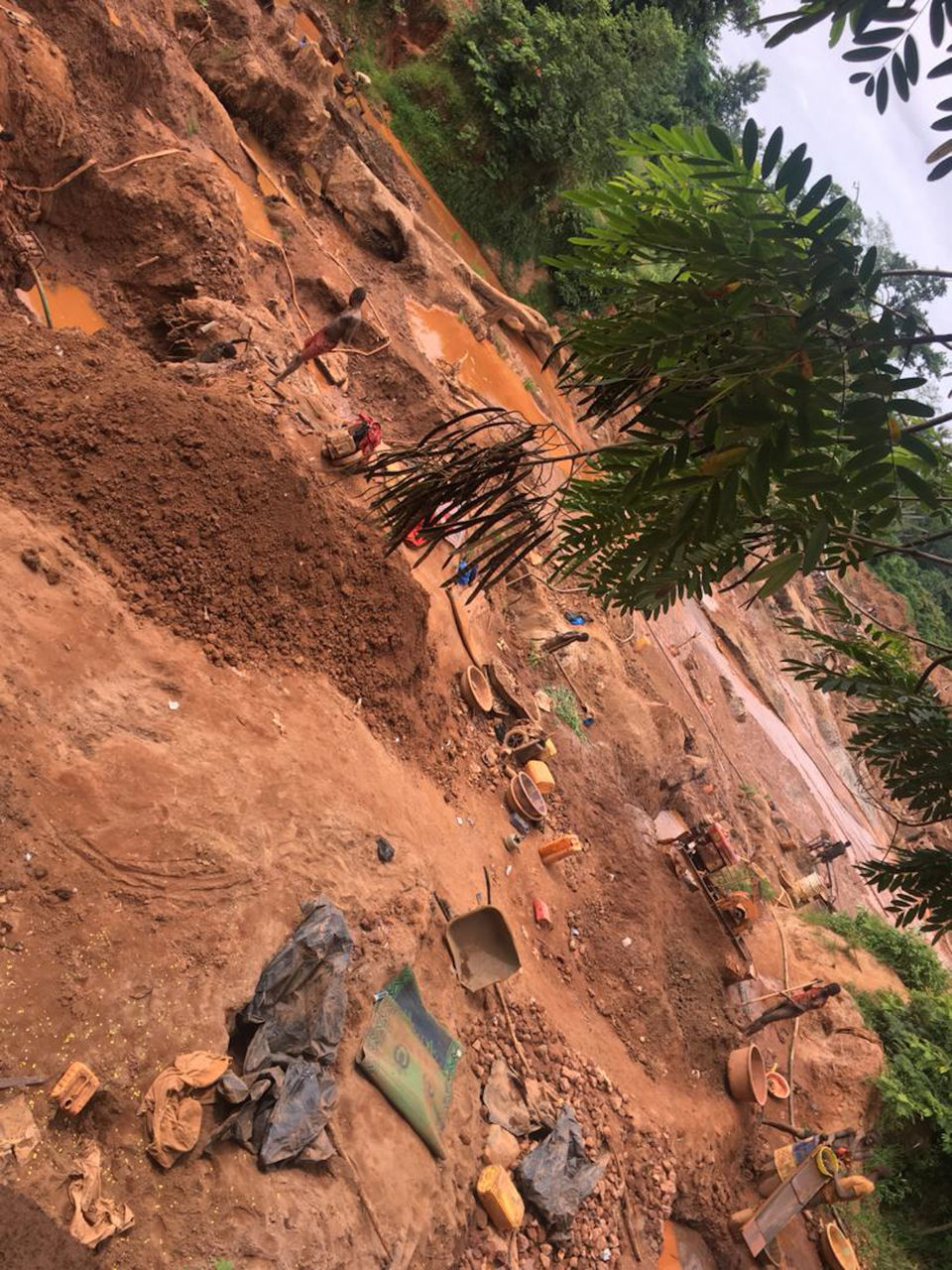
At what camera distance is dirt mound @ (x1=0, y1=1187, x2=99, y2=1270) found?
7.48 ft

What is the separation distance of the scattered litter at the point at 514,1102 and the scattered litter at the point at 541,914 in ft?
4.36

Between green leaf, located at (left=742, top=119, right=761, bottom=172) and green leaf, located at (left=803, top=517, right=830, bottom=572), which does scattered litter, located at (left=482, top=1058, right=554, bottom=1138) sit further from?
green leaf, located at (left=742, top=119, right=761, bottom=172)

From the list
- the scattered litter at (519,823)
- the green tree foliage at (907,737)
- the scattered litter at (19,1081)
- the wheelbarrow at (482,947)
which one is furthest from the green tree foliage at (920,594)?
the scattered litter at (19,1081)

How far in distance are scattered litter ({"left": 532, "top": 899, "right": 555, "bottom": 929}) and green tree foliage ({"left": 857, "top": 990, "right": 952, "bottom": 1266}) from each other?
3619 mm

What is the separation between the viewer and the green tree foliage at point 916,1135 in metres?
6.41

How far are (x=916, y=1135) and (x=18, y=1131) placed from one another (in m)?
7.76

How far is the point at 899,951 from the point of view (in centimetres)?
858

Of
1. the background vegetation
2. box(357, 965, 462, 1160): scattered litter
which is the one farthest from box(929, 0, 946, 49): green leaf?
the background vegetation

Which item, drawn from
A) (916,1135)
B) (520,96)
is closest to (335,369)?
(520,96)

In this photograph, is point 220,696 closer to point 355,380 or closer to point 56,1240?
point 56,1240

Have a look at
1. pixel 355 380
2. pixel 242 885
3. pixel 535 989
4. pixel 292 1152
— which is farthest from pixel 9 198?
pixel 535 989

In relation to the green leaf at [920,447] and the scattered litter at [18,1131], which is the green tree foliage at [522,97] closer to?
the green leaf at [920,447]

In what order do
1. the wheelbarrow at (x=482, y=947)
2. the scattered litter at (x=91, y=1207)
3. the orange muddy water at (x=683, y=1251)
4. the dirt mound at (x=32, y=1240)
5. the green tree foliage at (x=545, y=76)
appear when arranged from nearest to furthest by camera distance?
the dirt mound at (x=32, y=1240) → the scattered litter at (x=91, y=1207) → the wheelbarrow at (x=482, y=947) → the orange muddy water at (x=683, y=1251) → the green tree foliage at (x=545, y=76)

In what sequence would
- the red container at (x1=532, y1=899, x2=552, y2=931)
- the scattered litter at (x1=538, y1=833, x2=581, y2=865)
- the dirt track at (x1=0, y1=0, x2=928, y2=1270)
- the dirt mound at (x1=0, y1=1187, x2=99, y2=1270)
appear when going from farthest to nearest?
1. the scattered litter at (x1=538, y1=833, x2=581, y2=865)
2. the red container at (x1=532, y1=899, x2=552, y2=931)
3. the dirt track at (x1=0, y1=0, x2=928, y2=1270)
4. the dirt mound at (x1=0, y1=1187, x2=99, y2=1270)
